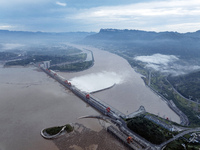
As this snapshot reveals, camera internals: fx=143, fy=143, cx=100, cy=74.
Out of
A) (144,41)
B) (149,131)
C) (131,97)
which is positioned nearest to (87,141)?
(149,131)

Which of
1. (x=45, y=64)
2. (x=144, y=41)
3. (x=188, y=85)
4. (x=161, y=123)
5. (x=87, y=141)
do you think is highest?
(x=144, y=41)

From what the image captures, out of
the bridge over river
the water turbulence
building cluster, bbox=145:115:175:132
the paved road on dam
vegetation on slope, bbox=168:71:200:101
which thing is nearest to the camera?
the bridge over river

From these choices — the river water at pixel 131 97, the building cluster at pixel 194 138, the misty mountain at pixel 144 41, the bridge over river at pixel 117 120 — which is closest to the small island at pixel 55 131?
the bridge over river at pixel 117 120

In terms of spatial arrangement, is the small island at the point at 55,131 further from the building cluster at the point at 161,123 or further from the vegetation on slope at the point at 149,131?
the building cluster at the point at 161,123

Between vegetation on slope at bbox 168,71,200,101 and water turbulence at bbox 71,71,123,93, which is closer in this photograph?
vegetation on slope at bbox 168,71,200,101

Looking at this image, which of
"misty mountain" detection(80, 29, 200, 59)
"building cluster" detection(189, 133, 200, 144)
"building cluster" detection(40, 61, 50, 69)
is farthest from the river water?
"misty mountain" detection(80, 29, 200, 59)

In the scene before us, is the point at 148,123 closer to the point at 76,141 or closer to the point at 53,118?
the point at 76,141

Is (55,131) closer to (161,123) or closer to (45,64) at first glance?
(161,123)

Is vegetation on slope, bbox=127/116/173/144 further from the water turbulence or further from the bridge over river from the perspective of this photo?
the water turbulence
